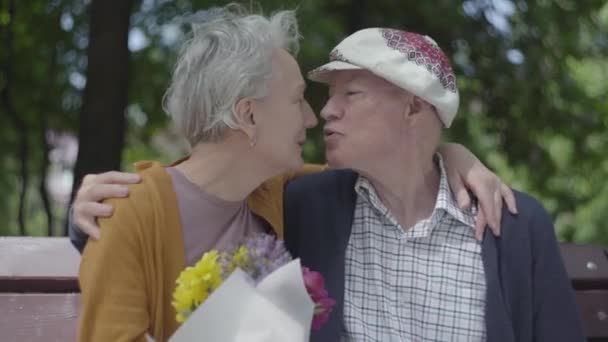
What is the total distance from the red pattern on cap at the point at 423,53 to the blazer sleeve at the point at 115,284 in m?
0.89

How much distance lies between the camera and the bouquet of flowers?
2.20 metres

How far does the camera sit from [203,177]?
276 centimetres

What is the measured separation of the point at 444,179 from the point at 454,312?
15.6 inches

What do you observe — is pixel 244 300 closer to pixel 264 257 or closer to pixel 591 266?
pixel 264 257

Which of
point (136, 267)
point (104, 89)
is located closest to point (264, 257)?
Answer: point (136, 267)

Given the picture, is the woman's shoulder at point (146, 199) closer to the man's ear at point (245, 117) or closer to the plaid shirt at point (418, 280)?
the man's ear at point (245, 117)

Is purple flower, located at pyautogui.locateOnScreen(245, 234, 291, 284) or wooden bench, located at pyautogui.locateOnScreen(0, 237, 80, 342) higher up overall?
purple flower, located at pyautogui.locateOnScreen(245, 234, 291, 284)

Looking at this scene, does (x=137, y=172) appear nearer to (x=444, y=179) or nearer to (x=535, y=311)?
(x=444, y=179)

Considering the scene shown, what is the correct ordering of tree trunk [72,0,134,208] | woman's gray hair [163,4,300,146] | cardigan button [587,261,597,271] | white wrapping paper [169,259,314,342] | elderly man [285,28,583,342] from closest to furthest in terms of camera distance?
1. white wrapping paper [169,259,314,342]
2. woman's gray hair [163,4,300,146]
3. elderly man [285,28,583,342]
4. cardigan button [587,261,597,271]
5. tree trunk [72,0,134,208]

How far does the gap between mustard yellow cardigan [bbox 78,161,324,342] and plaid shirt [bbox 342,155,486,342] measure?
583 mm

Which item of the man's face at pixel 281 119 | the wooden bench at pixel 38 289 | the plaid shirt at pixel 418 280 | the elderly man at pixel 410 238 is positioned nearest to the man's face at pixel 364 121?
the elderly man at pixel 410 238

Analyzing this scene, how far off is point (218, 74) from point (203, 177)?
0.93 feet

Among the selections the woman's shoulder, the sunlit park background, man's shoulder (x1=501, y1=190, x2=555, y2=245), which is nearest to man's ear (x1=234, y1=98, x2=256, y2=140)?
the woman's shoulder

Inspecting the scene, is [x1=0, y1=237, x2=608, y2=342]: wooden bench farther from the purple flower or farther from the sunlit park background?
→ the sunlit park background
